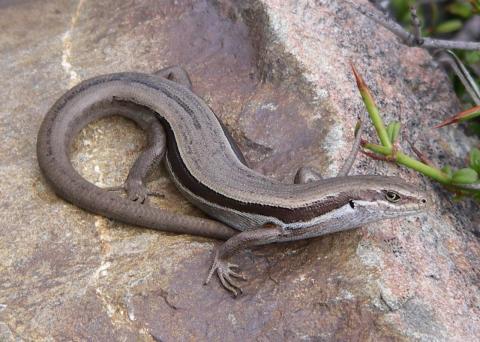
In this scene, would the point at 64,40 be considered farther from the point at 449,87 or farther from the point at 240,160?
the point at 449,87

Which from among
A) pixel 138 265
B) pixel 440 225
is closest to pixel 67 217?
pixel 138 265

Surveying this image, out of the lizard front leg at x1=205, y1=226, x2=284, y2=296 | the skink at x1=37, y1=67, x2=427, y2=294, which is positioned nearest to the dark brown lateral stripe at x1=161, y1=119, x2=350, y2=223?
the skink at x1=37, y1=67, x2=427, y2=294

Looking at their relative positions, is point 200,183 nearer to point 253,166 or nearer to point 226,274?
point 253,166

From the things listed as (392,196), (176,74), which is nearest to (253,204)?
(392,196)

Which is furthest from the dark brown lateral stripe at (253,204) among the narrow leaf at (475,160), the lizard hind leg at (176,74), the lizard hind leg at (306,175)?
the narrow leaf at (475,160)

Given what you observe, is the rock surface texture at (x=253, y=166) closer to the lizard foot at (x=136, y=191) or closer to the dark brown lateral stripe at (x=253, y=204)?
the lizard foot at (x=136, y=191)

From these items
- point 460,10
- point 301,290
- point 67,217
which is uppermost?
point 460,10

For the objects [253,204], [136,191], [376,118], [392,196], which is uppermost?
[376,118]

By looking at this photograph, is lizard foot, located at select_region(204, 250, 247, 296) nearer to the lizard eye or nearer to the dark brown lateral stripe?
the dark brown lateral stripe
